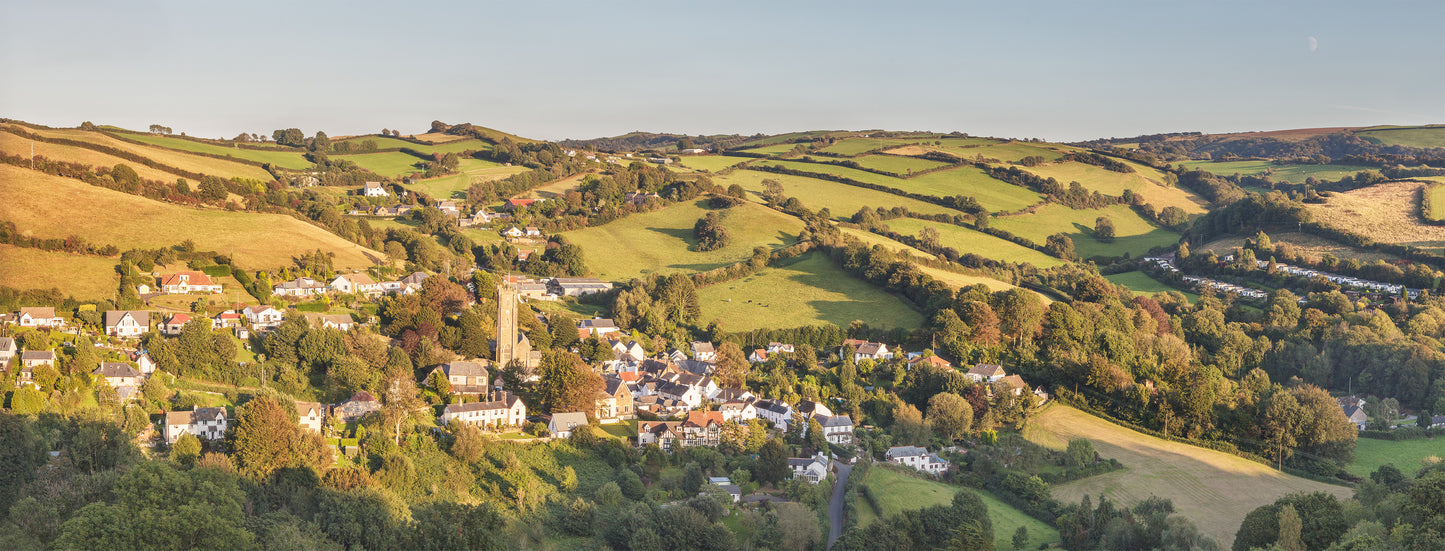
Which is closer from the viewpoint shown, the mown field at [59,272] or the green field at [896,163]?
the mown field at [59,272]

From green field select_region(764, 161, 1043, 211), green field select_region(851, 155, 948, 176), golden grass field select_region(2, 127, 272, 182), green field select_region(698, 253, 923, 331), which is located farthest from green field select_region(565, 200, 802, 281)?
green field select_region(851, 155, 948, 176)

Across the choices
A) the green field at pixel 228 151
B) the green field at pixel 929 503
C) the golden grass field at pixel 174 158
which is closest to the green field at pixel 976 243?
Result: the green field at pixel 929 503

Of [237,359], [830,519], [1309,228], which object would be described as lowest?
[830,519]

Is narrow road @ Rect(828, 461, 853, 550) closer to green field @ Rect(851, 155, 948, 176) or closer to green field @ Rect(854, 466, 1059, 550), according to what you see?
green field @ Rect(854, 466, 1059, 550)

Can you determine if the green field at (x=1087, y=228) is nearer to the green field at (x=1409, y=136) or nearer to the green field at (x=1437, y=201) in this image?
the green field at (x=1437, y=201)

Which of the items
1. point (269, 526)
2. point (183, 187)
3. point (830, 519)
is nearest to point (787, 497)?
point (830, 519)

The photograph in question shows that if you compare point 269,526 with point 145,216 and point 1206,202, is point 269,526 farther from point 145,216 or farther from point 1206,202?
point 1206,202

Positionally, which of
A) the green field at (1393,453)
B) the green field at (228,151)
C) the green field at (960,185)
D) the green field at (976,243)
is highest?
the green field at (228,151)

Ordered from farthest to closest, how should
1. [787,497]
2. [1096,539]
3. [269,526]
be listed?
[787,497] < [1096,539] < [269,526]
